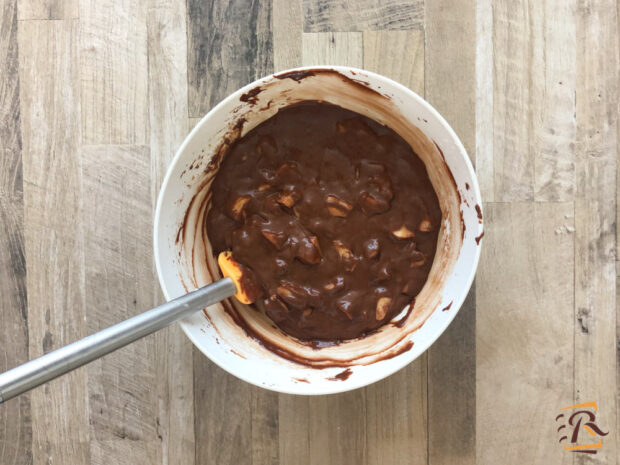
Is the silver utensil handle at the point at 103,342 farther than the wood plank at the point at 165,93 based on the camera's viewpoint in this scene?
No

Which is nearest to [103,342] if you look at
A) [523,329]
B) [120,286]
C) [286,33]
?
[120,286]

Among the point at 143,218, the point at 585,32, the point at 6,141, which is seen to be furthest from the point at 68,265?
the point at 585,32

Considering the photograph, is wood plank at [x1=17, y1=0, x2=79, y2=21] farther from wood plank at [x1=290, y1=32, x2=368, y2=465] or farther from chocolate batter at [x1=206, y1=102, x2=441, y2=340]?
wood plank at [x1=290, y1=32, x2=368, y2=465]

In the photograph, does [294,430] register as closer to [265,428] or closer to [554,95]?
[265,428]

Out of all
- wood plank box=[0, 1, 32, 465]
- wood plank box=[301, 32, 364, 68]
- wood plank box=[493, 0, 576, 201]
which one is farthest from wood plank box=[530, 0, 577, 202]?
wood plank box=[0, 1, 32, 465]

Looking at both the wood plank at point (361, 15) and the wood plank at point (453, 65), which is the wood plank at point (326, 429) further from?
the wood plank at point (361, 15)

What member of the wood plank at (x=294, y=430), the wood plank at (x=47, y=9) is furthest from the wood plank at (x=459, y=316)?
the wood plank at (x=47, y=9)

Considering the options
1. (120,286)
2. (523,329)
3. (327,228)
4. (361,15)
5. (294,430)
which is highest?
(361,15)
